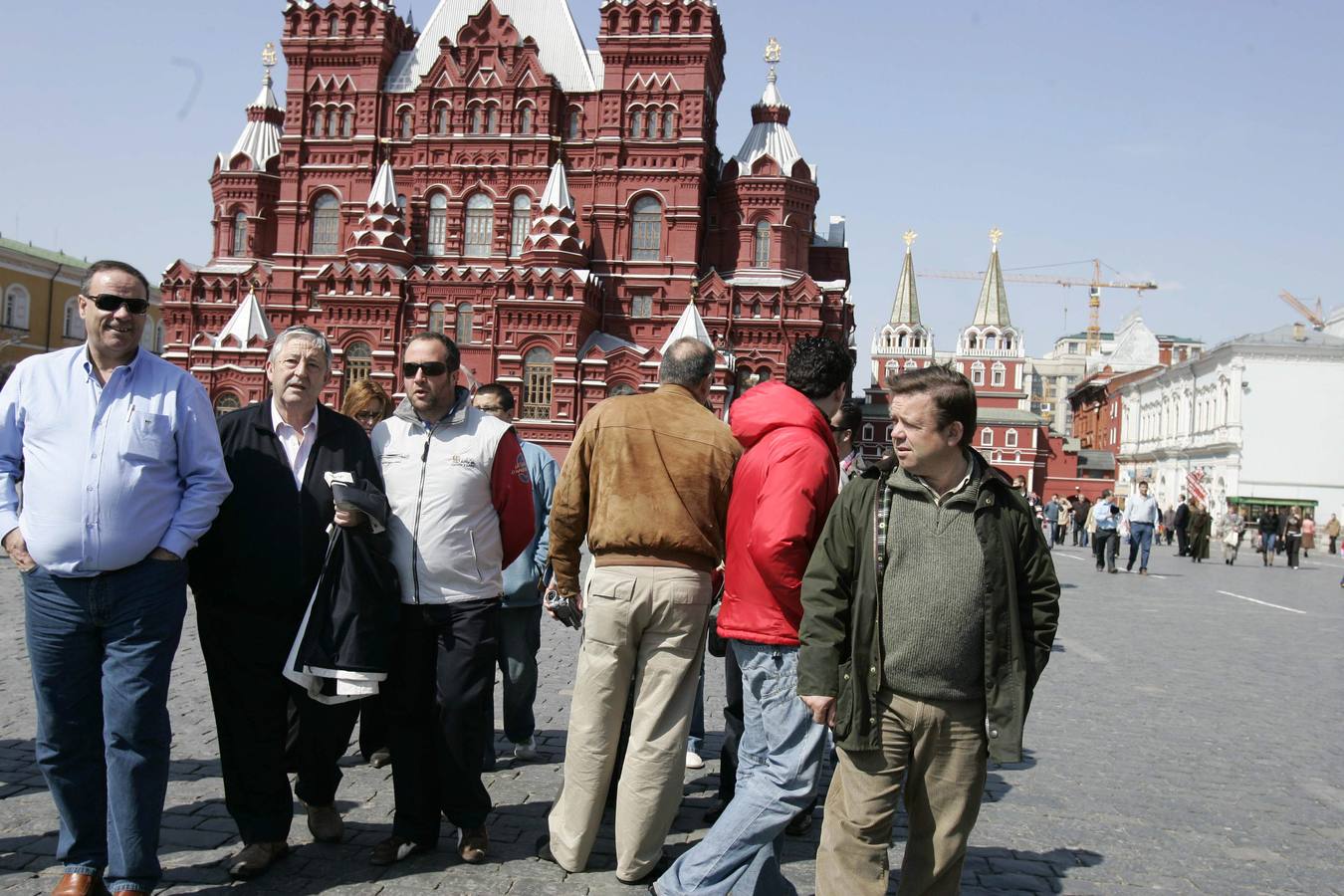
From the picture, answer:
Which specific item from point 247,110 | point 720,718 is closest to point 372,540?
point 720,718

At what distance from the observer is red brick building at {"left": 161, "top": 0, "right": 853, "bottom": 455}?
37.6 meters

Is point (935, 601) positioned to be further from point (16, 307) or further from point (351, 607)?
point (16, 307)

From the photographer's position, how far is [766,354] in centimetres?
3859

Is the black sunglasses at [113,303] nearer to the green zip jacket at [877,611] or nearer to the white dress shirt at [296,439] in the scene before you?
the white dress shirt at [296,439]

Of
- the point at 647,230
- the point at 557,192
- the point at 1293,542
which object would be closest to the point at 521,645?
the point at 1293,542

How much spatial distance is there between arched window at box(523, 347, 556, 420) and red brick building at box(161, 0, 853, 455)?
67mm

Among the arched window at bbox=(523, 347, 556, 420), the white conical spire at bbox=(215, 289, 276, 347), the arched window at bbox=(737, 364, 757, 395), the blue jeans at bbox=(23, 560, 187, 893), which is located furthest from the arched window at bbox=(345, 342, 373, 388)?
the blue jeans at bbox=(23, 560, 187, 893)

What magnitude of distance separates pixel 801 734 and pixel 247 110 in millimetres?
45958

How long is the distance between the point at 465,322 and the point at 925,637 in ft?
120

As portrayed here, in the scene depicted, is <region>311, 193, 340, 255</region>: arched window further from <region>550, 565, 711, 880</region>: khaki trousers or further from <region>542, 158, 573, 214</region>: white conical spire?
<region>550, 565, 711, 880</region>: khaki trousers

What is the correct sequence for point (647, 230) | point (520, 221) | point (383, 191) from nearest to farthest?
point (383, 191) < point (647, 230) < point (520, 221)

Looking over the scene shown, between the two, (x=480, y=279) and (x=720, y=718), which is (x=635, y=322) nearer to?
(x=480, y=279)

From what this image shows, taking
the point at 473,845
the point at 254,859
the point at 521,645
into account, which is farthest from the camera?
the point at 521,645

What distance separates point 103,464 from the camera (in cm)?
373
